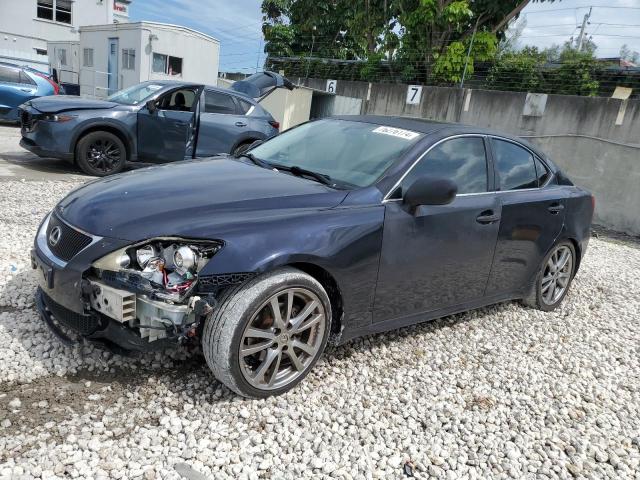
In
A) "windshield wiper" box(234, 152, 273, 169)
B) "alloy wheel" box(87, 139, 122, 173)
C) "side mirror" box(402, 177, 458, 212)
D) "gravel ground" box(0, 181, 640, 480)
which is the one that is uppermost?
"side mirror" box(402, 177, 458, 212)

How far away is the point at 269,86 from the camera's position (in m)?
9.57

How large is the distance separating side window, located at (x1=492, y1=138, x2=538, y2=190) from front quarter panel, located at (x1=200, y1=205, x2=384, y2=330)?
1.41 metres

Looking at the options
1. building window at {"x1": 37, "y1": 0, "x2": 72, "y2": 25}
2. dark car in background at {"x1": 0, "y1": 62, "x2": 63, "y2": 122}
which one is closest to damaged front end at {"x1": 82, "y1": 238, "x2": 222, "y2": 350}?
dark car in background at {"x1": 0, "y1": 62, "x2": 63, "y2": 122}

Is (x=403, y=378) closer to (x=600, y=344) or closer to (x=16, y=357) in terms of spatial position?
(x=600, y=344)

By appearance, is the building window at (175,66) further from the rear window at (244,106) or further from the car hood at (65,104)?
the car hood at (65,104)

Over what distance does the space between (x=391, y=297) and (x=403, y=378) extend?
0.52 meters

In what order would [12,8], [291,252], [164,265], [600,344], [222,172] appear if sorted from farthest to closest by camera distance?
[12,8] < [600,344] < [222,172] < [291,252] < [164,265]

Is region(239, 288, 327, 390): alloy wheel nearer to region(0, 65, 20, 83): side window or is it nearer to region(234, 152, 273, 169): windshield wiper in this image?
region(234, 152, 273, 169): windshield wiper

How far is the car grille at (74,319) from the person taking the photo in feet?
8.73

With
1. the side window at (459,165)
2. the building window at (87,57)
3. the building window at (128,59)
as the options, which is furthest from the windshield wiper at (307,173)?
the building window at (87,57)

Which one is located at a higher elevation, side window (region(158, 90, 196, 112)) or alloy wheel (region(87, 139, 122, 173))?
side window (region(158, 90, 196, 112))

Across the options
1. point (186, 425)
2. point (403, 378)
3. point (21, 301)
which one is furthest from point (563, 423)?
point (21, 301)

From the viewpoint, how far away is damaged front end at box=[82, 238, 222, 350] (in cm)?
251

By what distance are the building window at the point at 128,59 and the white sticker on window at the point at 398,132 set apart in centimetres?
1568
